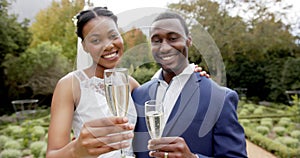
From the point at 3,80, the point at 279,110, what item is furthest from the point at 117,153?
the point at 279,110

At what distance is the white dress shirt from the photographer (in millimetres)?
652

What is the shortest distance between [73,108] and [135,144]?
201 millimetres

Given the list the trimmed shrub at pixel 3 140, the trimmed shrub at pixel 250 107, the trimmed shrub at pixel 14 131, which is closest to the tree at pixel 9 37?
the trimmed shrub at pixel 14 131

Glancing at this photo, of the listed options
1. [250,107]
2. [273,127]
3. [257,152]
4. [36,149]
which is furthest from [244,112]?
[36,149]

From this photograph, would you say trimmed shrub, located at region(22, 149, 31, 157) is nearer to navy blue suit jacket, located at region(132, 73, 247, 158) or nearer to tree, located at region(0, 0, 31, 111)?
tree, located at region(0, 0, 31, 111)

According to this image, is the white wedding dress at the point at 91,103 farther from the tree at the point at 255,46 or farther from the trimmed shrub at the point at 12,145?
the tree at the point at 255,46

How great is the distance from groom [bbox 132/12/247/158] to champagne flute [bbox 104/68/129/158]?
0.08 metres

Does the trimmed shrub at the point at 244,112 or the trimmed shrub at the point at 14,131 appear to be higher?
the trimmed shrub at the point at 14,131

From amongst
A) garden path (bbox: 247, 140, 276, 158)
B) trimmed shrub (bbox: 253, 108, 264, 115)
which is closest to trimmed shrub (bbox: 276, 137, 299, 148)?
garden path (bbox: 247, 140, 276, 158)

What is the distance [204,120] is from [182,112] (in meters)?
0.10

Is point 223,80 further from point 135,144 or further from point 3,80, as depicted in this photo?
point 3,80

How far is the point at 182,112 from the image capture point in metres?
0.59

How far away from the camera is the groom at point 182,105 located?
1.87 feet

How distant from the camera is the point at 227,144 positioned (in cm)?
73
